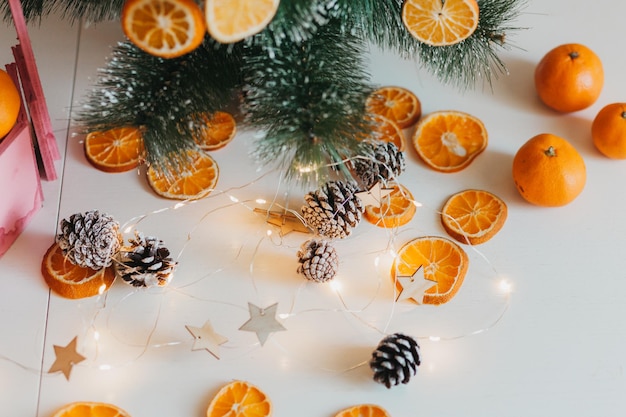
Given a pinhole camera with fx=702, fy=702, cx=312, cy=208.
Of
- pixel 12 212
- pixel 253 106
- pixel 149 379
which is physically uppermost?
pixel 253 106

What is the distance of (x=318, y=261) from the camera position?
87 cm

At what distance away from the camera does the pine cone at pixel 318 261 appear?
87 cm

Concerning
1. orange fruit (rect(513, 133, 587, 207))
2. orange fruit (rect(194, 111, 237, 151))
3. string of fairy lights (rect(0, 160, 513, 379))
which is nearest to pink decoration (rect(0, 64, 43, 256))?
string of fairy lights (rect(0, 160, 513, 379))

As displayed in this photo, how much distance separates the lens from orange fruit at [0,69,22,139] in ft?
2.68

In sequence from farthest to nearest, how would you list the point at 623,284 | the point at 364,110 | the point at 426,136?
the point at 426,136 < the point at 623,284 < the point at 364,110

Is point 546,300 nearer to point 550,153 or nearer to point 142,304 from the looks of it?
point 550,153

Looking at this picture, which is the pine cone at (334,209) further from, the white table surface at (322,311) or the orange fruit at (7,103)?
the orange fruit at (7,103)

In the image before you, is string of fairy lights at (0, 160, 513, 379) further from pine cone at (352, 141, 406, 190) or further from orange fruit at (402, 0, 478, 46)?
orange fruit at (402, 0, 478, 46)

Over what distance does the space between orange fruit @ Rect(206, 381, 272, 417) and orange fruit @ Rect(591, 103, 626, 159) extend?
0.60 m

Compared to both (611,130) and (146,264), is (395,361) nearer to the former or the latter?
(146,264)

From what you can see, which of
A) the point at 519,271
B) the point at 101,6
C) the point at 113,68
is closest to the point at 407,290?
the point at 519,271

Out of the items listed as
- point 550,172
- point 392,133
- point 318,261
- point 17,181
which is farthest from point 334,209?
point 17,181

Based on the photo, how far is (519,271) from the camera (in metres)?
0.92

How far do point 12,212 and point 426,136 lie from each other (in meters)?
0.58
